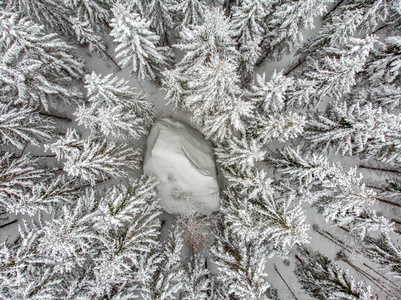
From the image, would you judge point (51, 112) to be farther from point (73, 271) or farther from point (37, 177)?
point (73, 271)

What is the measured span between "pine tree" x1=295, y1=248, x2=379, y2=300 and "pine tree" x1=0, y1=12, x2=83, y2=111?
58.2 ft

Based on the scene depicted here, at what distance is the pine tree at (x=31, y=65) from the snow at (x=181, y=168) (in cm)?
608

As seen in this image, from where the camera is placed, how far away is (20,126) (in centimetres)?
1179

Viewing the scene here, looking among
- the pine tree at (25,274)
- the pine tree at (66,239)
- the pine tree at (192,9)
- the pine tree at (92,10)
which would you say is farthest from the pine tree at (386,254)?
the pine tree at (92,10)

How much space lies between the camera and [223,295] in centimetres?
1134

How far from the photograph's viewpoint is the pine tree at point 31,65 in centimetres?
1030

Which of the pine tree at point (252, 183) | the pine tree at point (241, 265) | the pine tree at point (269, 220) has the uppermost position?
the pine tree at point (252, 183)

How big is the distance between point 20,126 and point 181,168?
9.28 meters

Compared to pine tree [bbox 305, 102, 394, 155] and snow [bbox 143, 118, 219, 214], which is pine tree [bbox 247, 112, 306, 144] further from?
snow [bbox 143, 118, 219, 214]

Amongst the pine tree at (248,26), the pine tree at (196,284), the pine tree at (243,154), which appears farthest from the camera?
the pine tree at (196,284)

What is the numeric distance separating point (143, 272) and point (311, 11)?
51.0 feet

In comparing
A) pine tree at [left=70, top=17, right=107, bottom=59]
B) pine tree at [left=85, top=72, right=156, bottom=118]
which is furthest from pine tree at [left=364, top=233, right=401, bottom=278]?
pine tree at [left=70, top=17, right=107, bottom=59]

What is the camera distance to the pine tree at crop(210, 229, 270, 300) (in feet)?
29.2

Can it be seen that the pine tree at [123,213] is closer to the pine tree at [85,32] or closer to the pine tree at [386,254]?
the pine tree at [85,32]
